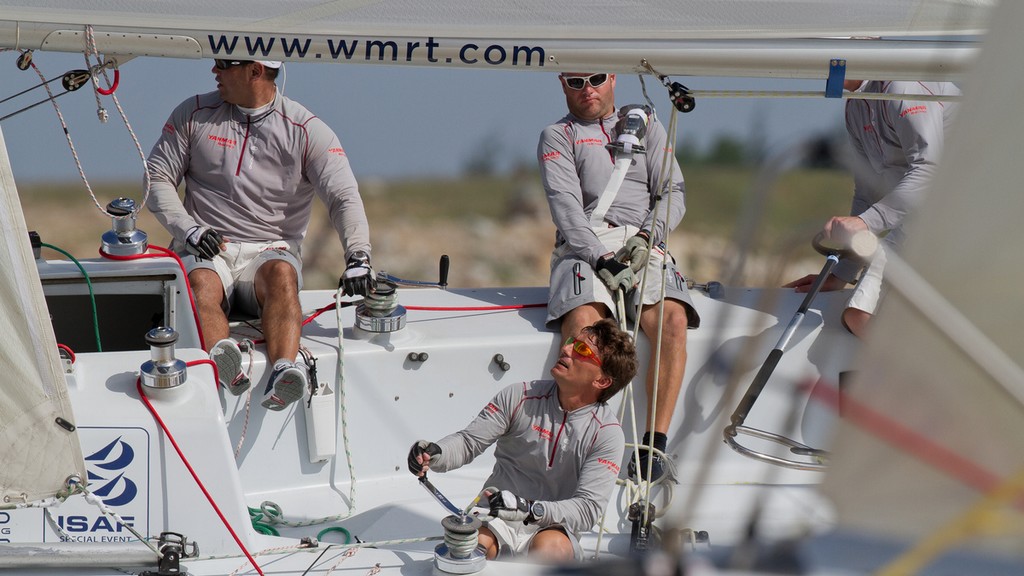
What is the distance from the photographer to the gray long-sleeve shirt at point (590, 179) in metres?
3.74

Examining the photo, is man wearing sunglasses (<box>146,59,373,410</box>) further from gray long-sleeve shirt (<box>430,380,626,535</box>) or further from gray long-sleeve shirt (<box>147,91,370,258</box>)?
gray long-sleeve shirt (<box>430,380,626,535</box>)

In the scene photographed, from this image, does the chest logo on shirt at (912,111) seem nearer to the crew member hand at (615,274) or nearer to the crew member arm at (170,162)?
the crew member hand at (615,274)

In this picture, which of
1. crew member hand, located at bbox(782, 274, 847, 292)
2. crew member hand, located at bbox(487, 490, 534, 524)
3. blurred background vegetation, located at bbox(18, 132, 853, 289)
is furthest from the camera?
blurred background vegetation, located at bbox(18, 132, 853, 289)

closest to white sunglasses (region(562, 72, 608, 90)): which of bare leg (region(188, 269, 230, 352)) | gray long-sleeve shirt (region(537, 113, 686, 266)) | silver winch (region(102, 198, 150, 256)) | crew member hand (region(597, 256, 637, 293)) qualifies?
gray long-sleeve shirt (region(537, 113, 686, 266))

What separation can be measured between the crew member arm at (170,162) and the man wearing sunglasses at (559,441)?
49.6 inches

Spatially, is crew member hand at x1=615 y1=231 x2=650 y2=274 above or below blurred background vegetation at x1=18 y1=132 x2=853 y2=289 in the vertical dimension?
above

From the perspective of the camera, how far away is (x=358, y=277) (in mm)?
3348

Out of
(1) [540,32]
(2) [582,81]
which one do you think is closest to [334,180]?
(2) [582,81]

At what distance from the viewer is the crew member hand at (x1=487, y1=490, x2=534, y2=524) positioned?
2.52 metres

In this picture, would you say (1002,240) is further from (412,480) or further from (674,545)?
(412,480)

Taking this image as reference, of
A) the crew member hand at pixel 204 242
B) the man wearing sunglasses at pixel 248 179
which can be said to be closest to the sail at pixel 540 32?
the crew member hand at pixel 204 242

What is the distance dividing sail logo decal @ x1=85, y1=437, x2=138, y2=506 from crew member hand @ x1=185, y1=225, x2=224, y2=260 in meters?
0.87

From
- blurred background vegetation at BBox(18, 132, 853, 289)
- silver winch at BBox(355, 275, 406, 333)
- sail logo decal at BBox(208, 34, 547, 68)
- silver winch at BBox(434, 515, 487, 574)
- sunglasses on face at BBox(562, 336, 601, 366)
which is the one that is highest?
sail logo decal at BBox(208, 34, 547, 68)

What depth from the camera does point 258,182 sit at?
3625 millimetres
